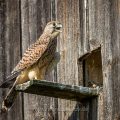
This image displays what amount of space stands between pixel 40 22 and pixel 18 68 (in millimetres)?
784

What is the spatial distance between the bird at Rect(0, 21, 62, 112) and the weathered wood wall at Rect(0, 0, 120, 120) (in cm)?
14

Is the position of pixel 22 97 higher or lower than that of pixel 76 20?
lower

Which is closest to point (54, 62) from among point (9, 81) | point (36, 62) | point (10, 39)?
point (36, 62)

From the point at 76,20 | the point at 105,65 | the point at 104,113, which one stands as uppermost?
the point at 76,20

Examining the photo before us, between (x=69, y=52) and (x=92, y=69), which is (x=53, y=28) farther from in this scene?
(x=92, y=69)

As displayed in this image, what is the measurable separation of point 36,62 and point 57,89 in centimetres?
55

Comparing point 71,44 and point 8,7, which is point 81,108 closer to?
point 71,44

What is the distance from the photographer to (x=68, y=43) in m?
5.86

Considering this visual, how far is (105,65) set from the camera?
5.40 meters

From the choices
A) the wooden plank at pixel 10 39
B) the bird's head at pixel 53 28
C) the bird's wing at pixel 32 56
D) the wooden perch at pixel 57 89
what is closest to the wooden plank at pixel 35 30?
the wooden plank at pixel 10 39

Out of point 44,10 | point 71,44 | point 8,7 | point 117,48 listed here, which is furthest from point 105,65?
point 8,7

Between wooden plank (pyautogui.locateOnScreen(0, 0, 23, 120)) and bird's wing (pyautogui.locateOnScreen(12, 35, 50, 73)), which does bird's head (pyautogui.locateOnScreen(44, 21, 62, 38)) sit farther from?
wooden plank (pyautogui.locateOnScreen(0, 0, 23, 120))

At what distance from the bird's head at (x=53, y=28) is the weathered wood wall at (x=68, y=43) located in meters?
0.08

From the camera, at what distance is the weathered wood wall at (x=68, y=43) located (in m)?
5.37
